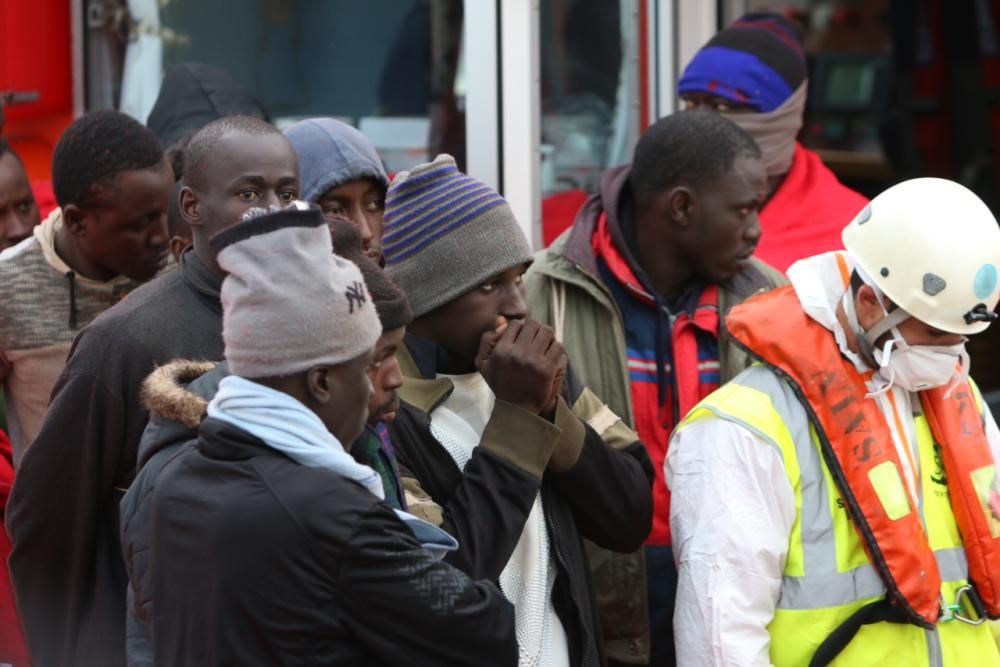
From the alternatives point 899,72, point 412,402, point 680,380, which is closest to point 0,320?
point 412,402

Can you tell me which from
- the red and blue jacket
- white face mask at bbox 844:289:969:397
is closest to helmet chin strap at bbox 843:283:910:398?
white face mask at bbox 844:289:969:397

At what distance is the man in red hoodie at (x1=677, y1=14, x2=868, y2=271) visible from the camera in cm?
437

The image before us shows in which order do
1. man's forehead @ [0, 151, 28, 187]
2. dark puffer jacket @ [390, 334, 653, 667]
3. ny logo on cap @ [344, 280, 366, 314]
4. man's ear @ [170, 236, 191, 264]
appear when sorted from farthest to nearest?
1. man's forehead @ [0, 151, 28, 187]
2. man's ear @ [170, 236, 191, 264]
3. dark puffer jacket @ [390, 334, 653, 667]
4. ny logo on cap @ [344, 280, 366, 314]

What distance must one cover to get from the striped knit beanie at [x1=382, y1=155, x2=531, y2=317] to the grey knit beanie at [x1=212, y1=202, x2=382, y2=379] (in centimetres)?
65

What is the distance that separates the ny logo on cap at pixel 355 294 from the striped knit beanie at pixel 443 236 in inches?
22.7

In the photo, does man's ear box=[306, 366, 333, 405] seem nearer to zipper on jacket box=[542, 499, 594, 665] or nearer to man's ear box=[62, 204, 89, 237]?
zipper on jacket box=[542, 499, 594, 665]

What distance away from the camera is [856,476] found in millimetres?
2736

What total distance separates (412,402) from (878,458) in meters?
0.81

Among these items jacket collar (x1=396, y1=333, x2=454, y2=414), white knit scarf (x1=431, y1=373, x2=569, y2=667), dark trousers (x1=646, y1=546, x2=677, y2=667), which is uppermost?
jacket collar (x1=396, y1=333, x2=454, y2=414)

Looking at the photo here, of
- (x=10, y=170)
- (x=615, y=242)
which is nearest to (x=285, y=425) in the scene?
(x=615, y=242)

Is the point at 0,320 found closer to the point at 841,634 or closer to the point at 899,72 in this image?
the point at 841,634

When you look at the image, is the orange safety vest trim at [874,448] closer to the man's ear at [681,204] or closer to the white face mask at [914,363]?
the white face mask at [914,363]

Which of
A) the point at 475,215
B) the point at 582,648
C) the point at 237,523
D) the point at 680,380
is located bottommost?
the point at 582,648

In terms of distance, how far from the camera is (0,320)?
11.1 ft
